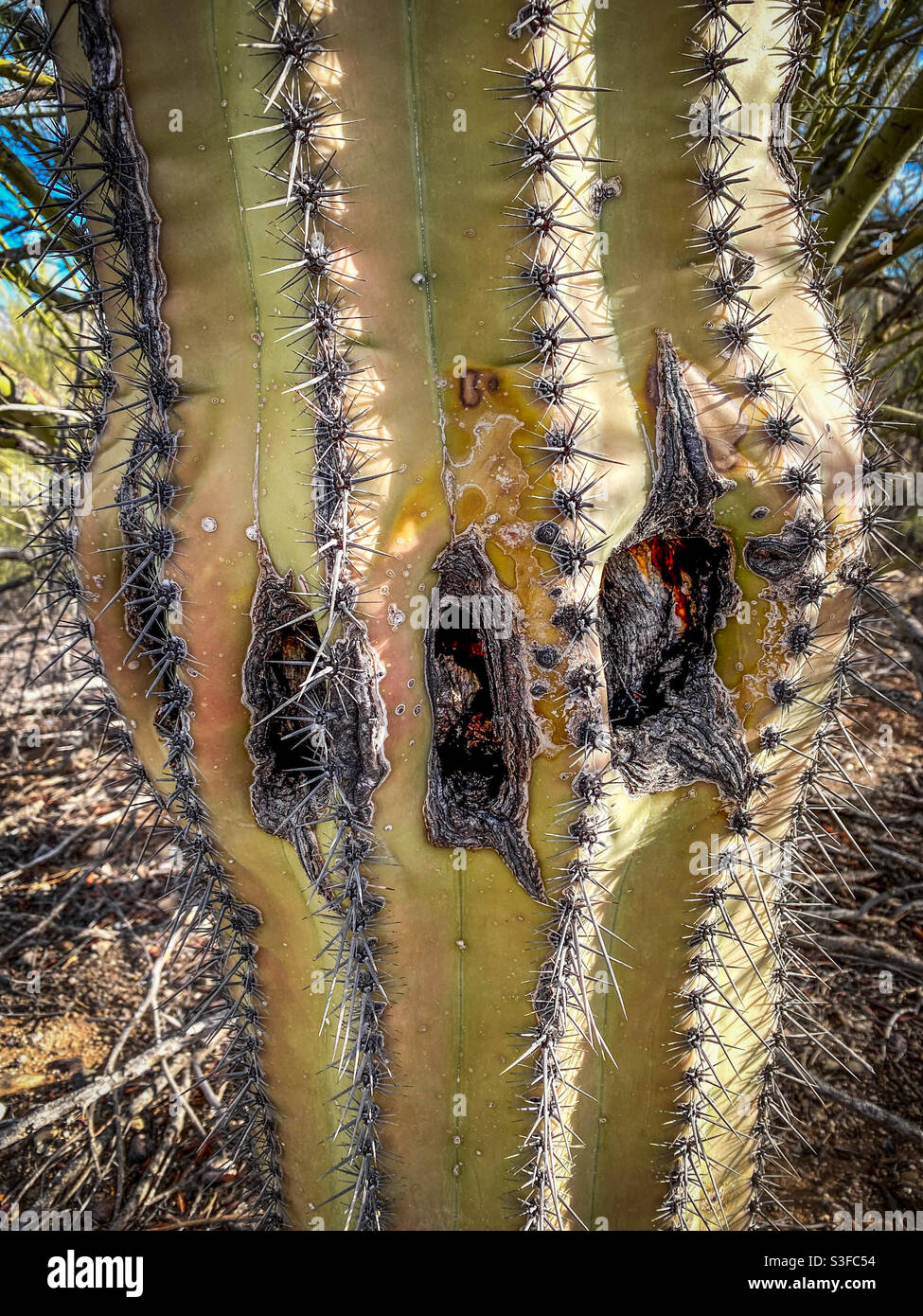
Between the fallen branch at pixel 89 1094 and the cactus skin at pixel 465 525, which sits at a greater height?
the cactus skin at pixel 465 525

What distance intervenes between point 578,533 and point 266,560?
606mm

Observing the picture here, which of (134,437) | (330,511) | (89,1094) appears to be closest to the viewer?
(330,511)

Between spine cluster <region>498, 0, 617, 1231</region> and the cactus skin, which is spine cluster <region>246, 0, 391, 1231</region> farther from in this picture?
spine cluster <region>498, 0, 617, 1231</region>

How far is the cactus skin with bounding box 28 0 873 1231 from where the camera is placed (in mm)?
1544

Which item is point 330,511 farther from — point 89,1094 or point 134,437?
point 89,1094

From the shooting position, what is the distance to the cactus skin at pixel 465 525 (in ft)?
5.07

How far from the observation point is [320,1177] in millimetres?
2143

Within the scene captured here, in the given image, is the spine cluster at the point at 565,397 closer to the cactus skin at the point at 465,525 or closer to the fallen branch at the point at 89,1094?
the cactus skin at the point at 465,525

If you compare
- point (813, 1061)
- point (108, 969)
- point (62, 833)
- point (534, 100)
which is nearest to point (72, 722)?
point (62, 833)

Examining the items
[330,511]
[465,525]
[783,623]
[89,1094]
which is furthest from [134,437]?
[89,1094]

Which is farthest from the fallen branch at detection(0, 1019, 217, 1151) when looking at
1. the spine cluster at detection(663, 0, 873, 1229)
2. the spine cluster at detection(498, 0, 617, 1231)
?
the spine cluster at detection(663, 0, 873, 1229)

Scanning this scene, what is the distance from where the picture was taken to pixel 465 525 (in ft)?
5.47

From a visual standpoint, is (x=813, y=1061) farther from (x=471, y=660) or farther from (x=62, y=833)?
Answer: (x=62, y=833)

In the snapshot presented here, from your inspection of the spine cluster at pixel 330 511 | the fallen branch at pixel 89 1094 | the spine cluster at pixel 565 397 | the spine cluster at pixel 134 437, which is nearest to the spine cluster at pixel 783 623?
the spine cluster at pixel 565 397
